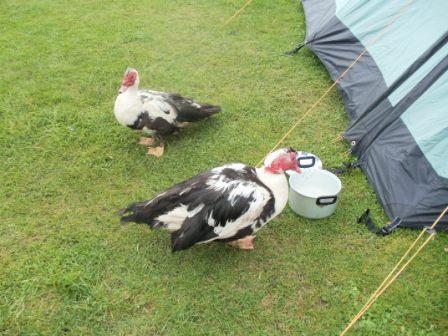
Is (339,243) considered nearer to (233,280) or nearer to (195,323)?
(233,280)

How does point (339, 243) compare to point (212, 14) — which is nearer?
point (339, 243)

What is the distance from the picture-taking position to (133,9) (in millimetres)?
7723

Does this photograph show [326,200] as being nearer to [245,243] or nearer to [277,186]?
[277,186]

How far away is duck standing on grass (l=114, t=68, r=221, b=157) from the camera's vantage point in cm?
438

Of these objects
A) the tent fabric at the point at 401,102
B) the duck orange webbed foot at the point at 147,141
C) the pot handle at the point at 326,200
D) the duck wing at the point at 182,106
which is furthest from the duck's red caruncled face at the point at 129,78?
the tent fabric at the point at 401,102

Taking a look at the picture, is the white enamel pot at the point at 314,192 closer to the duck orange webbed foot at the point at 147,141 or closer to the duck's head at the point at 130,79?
the duck orange webbed foot at the point at 147,141

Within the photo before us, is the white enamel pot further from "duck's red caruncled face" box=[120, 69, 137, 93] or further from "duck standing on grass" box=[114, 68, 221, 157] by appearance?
"duck's red caruncled face" box=[120, 69, 137, 93]

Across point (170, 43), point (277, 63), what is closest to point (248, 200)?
point (277, 63)

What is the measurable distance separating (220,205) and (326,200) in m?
1.06

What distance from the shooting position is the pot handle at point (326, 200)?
12.3 feet

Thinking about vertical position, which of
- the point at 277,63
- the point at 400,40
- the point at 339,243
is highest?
the point at 400,40

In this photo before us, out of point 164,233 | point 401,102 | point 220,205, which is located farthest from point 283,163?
point 401,102

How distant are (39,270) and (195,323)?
4.42 feet

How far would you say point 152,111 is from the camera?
4461 millimetres
